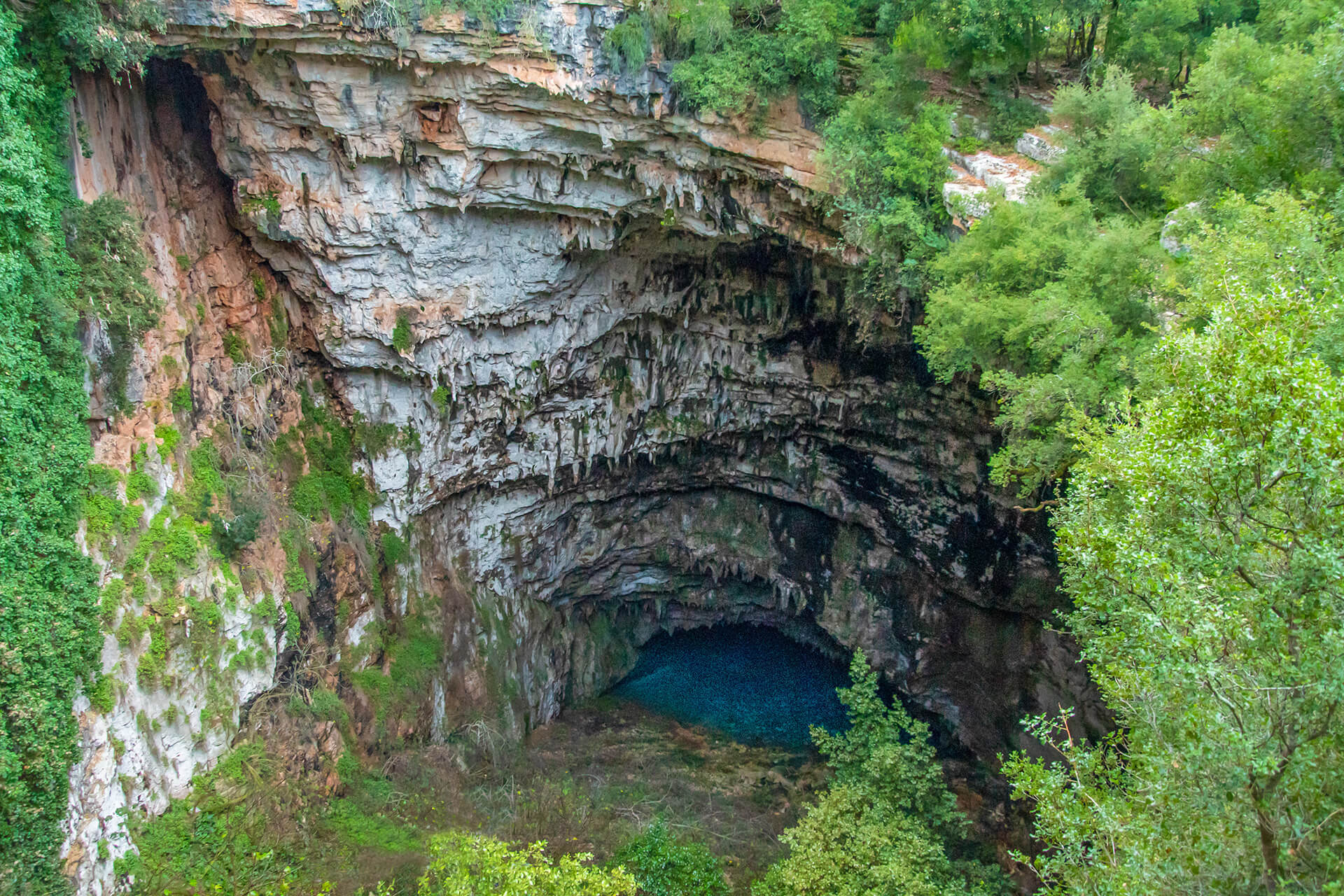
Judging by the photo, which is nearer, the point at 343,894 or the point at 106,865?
the point at 106,865

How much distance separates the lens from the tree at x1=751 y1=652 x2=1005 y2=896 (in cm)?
1315

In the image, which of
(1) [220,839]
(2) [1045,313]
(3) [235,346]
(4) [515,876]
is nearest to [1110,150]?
(2) [1045,313]

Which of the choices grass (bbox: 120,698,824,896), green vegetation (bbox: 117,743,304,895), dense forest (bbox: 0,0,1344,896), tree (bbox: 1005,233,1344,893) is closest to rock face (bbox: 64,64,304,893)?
green vegetation (bbox: 117,743,304,895)

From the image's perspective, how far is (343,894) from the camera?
41.1 feet

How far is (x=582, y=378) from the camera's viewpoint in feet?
67.4

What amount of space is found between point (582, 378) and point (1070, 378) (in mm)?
12318

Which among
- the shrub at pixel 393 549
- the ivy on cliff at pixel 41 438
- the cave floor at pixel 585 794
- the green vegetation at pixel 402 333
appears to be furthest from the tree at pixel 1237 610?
the shrub at pixel 393 549

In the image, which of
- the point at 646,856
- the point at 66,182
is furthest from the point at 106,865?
the point at 66,182

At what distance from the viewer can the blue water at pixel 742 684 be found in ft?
76.6

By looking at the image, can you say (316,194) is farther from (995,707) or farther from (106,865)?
(995,707)

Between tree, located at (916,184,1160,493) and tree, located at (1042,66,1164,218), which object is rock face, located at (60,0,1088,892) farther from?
tree, located at (1042,66,1164,218)

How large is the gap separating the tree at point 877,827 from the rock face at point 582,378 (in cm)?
396

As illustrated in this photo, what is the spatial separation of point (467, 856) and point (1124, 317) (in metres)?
11.8

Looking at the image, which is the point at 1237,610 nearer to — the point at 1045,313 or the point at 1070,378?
the point at 1070,378
